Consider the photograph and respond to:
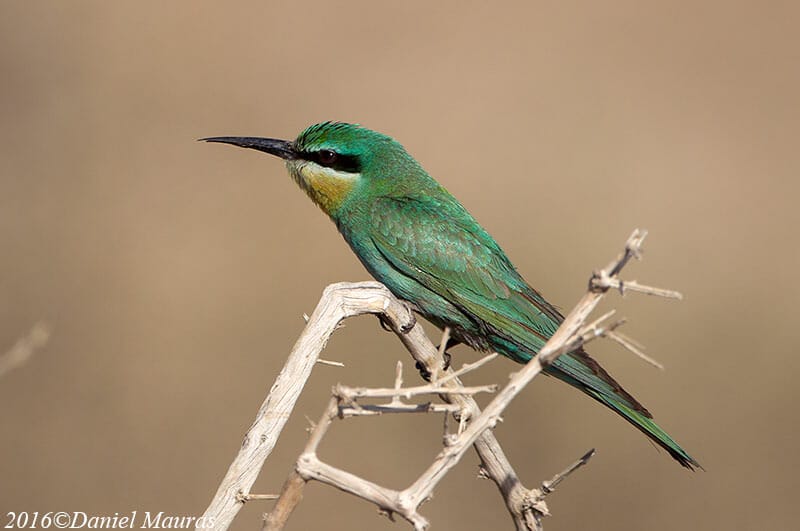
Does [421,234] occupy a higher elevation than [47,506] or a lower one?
higher

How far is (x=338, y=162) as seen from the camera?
3.37 metres

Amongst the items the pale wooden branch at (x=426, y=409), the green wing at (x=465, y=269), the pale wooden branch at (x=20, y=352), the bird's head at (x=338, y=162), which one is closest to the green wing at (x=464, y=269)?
the green wing at (x=465, y=269)

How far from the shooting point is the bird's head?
3.34 m

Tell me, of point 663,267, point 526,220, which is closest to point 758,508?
point 663,267

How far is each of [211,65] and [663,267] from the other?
2668 millimetres

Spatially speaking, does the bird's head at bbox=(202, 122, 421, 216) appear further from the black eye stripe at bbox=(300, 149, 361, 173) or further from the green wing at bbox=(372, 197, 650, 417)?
the green wing at bbox=(372, 197, 650, 417)

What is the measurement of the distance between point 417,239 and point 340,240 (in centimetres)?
227

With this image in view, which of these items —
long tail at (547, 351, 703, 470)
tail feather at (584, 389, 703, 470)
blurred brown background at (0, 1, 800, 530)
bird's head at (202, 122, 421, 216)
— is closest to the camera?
tail feather at (584, 389, 703, 470)

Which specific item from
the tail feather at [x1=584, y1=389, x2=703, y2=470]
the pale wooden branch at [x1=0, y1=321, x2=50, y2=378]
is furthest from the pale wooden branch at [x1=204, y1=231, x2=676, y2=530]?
the tail feather at [x1=584, y1=389, x2=703, y2=470]

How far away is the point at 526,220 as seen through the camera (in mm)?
5332

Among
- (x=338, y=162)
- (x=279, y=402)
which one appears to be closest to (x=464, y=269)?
(x=338, y=162)

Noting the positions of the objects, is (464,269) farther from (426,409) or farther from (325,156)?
(426,409)

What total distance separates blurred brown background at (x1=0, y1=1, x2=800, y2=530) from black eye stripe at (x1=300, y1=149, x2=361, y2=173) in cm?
141

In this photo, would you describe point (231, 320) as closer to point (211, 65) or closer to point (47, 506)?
point (47, 506)
